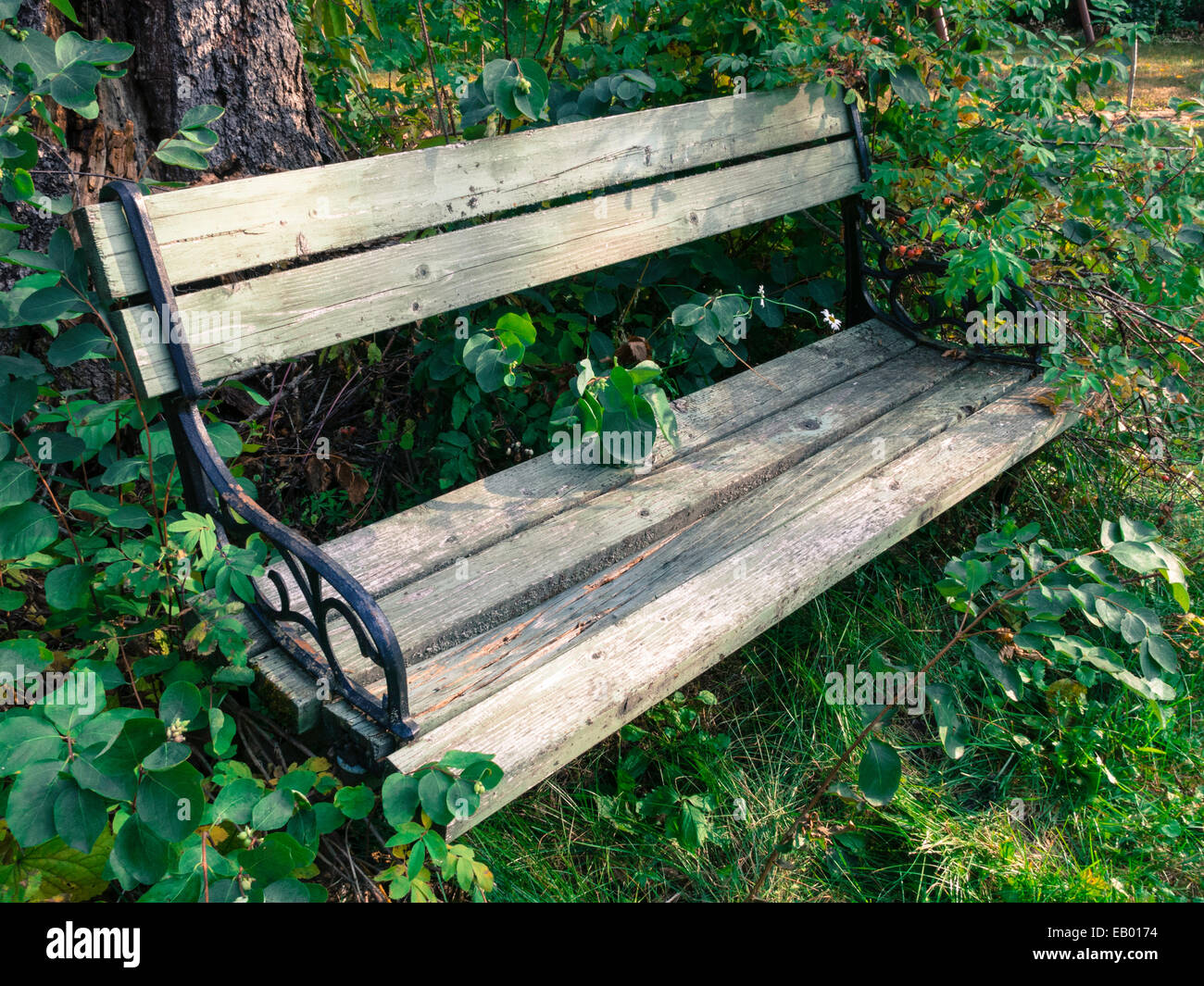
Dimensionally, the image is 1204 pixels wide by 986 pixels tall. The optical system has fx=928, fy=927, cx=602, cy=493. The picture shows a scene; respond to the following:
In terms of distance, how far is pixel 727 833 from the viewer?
2.04 meters

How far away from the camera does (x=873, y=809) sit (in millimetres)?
2096

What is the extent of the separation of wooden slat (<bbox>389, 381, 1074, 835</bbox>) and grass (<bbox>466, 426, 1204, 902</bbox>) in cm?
45

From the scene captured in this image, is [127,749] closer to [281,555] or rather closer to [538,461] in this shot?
[281,555]

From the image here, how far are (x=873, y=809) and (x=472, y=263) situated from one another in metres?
1.60

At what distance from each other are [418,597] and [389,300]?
71cm

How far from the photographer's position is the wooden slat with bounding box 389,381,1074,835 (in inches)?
61.3

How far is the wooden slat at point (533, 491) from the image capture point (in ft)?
6.66

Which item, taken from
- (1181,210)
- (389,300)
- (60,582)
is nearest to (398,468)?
(389,300)

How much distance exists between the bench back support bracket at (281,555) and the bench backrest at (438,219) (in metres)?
0.04

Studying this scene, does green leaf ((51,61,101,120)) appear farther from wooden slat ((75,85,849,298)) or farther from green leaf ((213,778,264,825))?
green leaf ((213,778,264,825))

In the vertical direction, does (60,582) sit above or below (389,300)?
below

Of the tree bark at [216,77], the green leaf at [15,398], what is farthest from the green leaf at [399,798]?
the tree bark at [216,77]

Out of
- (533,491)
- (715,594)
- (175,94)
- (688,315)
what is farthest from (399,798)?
(175,94)

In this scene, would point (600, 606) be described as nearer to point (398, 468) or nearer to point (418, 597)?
point (418, 597)
